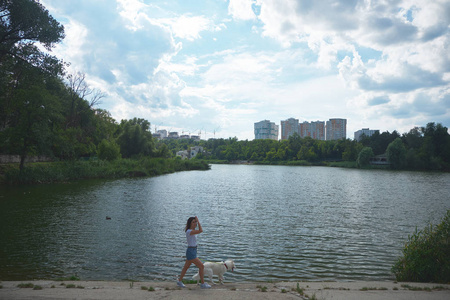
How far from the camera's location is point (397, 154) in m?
102

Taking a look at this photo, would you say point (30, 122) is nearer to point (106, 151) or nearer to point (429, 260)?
point (106, 151)

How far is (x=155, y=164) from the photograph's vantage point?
70.6 m

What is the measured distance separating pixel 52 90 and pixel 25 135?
13028mm

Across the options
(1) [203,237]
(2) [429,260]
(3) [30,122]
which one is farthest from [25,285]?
(3) [30,122]

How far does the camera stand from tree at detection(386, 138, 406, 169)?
331 feet

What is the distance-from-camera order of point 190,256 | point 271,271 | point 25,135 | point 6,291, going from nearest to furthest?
1. point 6,291
2. point 190,256
3. point 271,271
4. point 25,135

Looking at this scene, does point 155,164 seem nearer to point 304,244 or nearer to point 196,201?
point 196,201

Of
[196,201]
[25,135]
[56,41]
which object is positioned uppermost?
[56,41]

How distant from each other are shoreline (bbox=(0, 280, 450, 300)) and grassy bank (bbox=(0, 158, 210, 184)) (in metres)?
34.9

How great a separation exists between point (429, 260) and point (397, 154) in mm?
107099

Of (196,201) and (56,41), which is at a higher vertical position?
(56,41)

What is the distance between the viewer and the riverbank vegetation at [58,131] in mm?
22562

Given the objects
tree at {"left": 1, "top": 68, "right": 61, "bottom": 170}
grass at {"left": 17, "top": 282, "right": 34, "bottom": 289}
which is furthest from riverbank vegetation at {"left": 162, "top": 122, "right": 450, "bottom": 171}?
grass at {"left": 17, "top": 282, "right": 34, "bottom": 289}

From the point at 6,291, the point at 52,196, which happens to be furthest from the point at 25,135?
the point at 6,291
